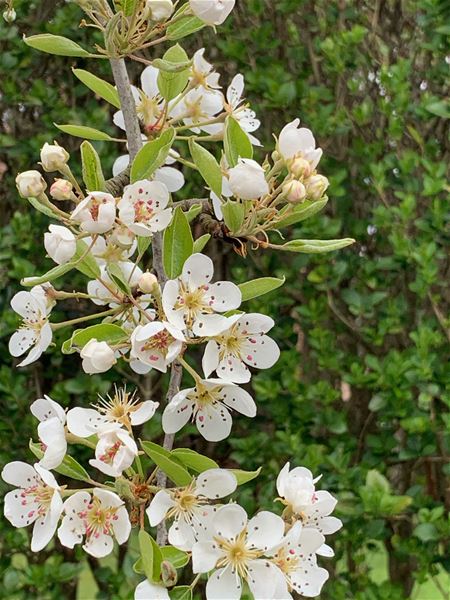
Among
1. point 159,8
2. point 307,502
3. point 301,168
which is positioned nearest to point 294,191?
point 301,168

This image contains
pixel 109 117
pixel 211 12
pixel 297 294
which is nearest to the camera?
pixel 211 12

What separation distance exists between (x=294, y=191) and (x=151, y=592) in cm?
45

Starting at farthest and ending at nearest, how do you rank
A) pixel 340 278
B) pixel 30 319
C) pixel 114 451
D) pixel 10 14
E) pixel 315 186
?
pixel 340 278 → pixel 10 14 → pixel 30 319 → pixel 315 186 → pixel 114 451

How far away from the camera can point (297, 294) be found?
2217 mm

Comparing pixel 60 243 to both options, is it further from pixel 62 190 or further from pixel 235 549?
pixel 235 549

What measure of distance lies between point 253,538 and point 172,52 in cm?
58

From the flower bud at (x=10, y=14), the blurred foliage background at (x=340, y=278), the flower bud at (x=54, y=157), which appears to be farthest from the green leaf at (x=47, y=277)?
the blurred foliage background at (x=340, y=278)

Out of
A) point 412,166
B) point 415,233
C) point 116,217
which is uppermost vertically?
point 116,217

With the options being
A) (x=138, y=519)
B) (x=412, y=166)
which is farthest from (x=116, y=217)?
(x=412, y=166)

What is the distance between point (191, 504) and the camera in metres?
0.98

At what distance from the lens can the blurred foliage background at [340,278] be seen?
6.51 feet

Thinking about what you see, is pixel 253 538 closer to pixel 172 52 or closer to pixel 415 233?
pixel 172 52

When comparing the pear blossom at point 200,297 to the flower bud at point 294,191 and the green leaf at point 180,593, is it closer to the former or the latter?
the flower bud at point 294,191

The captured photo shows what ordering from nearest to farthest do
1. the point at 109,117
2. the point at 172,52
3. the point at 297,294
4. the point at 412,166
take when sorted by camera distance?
1. the point at 172,52
2. the point at 412,166
3. the point at 297,294
4. the point at 109,117
